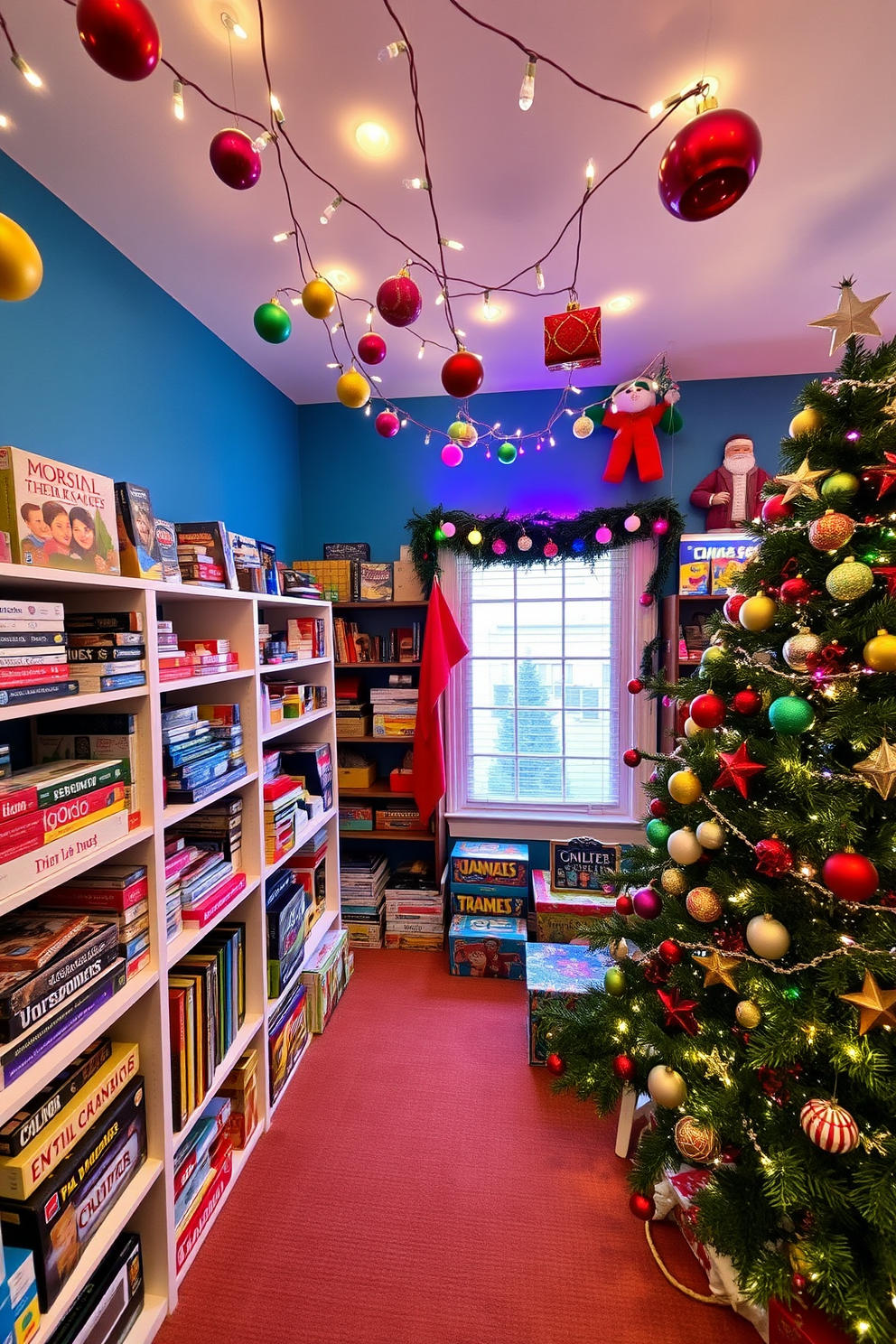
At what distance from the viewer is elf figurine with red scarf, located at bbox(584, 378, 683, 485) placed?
2467 millimetres

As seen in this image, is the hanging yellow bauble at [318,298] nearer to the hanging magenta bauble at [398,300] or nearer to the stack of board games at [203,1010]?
the hanging magenta bauble at [398,300]

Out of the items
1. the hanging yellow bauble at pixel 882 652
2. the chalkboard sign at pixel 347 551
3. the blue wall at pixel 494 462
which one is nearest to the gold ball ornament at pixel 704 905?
the hanging yellow bauble at pixel 882 652

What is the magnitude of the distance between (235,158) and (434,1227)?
237cm

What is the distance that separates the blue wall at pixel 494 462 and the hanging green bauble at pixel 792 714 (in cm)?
196

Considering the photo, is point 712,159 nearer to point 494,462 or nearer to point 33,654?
point 33,654

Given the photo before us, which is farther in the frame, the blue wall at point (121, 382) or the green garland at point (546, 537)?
the green garland at point (546, 537)

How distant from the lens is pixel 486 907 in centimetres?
268

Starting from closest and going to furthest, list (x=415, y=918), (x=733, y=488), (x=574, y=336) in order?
(x=574, y=336), (x=733, y=488), (x=415, y=918)

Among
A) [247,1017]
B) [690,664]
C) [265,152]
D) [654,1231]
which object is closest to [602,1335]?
[654,1231]

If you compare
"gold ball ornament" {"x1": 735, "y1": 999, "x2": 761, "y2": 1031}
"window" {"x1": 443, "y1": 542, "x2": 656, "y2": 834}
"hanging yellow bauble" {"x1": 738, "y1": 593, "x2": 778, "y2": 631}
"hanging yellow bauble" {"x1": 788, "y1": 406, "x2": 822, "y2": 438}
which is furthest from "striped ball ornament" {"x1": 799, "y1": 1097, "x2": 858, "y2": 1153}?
"window" {"x1": 443, "y1": 542, "x2": 656, "y2": 834}

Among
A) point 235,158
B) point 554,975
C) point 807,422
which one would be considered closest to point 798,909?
point 807,422

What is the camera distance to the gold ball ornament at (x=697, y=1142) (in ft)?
3.42

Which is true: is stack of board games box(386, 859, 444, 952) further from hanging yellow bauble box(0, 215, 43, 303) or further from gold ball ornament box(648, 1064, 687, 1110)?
hanging yellow bauble box(0, 215, 43, 303)

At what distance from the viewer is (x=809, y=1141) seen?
1.01 m
